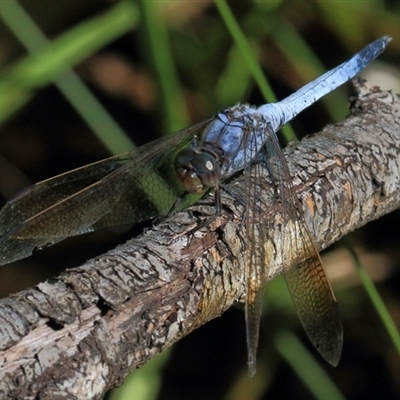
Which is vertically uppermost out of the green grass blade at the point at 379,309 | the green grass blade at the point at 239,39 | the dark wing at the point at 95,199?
the green grass blade at the point at 239,39

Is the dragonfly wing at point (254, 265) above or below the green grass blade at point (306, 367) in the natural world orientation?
above

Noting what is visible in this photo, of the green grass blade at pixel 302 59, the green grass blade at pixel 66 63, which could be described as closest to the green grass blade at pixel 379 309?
the green grass blade at pixel 66 63

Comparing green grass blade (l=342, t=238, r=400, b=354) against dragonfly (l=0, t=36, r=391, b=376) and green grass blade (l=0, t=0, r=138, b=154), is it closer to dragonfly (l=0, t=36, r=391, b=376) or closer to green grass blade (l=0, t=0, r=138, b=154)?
dragonfly (l=0, t=36, r=391, b=376)

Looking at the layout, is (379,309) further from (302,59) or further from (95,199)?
(302,59)

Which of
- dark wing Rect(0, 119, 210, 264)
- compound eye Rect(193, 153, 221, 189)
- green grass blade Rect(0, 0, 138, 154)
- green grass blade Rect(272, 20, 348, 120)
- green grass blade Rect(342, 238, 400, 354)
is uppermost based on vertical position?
green grass blade Rect(0, 0, 138, 154)

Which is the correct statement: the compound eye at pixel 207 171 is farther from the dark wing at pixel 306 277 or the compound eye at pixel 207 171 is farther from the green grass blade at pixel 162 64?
the green grass blade at pixel 162 64

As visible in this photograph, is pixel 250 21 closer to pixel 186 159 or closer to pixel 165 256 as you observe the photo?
pixel 186 159

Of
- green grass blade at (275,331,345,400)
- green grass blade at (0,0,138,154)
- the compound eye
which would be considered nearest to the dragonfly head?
the compound eye

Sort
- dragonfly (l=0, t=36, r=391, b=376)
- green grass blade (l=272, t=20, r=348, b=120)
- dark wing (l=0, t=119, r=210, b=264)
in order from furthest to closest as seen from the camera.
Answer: green grass blade (l=272, t=20, r=348, b=120)
dark wing (l=0, t=119, r=210, b=264)
dragonfly (l=0, t=36, r=391, b=376)
